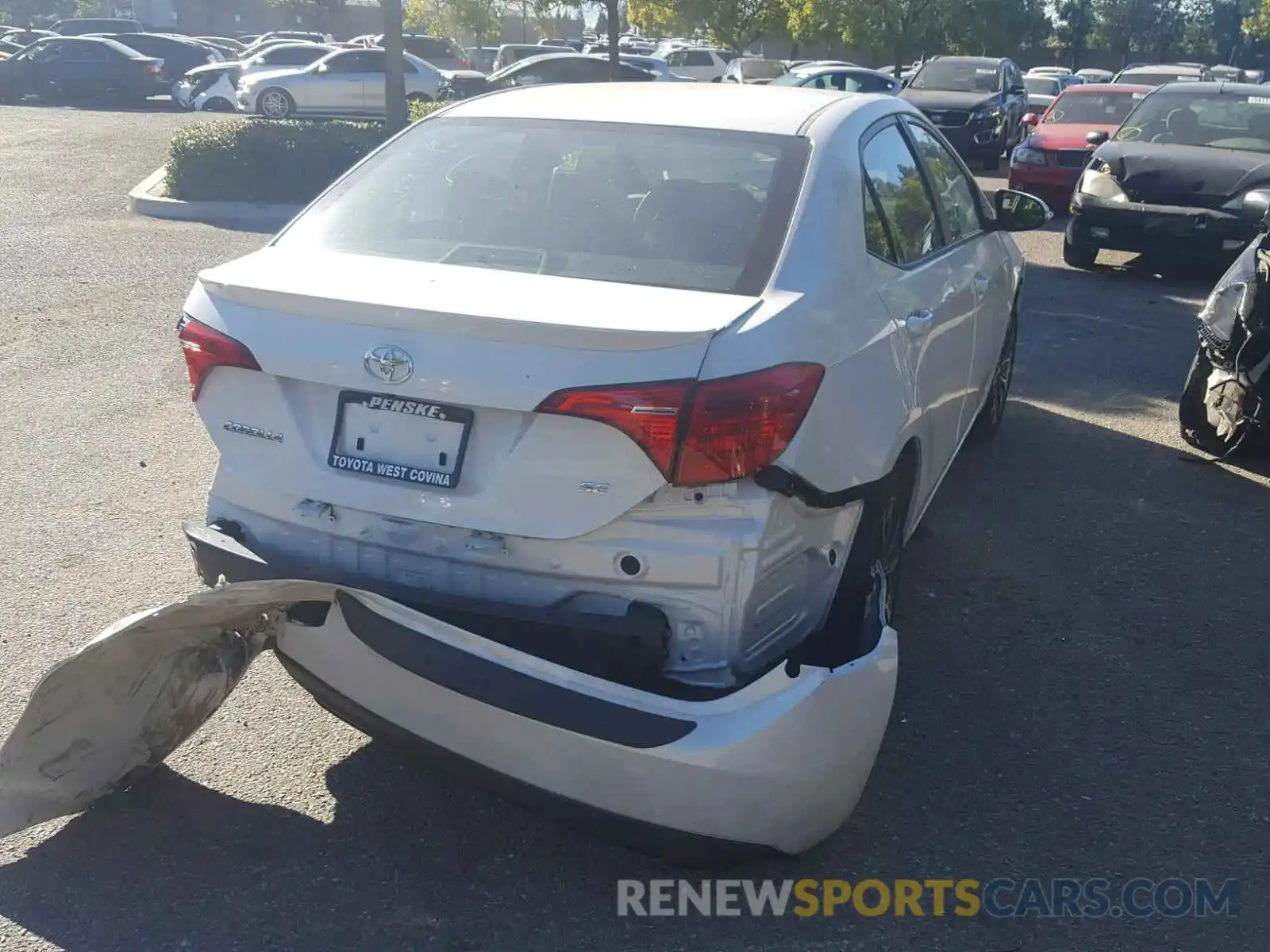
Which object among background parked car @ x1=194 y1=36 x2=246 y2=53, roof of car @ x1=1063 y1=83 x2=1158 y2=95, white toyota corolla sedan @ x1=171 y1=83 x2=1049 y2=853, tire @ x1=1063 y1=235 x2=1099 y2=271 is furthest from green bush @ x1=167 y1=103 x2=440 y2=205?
background parked car @ x1=194 y1=36 x2=246 y2=53

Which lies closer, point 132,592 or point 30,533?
point 132,592

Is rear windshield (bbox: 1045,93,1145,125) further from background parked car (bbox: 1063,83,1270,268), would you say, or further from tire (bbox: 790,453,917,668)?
tire (bbox: 790,453,917,668)

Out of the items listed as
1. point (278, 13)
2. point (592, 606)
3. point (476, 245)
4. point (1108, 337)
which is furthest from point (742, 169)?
point (278, 13)

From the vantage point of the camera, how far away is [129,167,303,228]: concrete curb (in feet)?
43.4

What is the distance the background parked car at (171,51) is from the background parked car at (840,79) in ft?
61.5

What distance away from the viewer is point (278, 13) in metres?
73.1

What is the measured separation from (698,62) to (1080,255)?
27.5 m

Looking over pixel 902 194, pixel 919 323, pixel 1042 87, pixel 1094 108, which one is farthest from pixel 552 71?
pixel 919 323

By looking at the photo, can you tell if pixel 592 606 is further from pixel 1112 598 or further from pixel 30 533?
pixel 30 533

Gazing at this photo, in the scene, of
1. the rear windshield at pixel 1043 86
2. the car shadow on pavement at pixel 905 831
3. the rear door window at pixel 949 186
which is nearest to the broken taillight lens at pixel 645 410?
the car shadow on pavement at pixel 905 831

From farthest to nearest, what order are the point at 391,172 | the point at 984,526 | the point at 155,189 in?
the point at 155,189 < the point at 984,526 < the point at 391,172

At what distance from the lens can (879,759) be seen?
3744 millimetres

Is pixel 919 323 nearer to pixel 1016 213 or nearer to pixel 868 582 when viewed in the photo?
pixel 868 582

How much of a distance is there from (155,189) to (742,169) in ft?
40.8
